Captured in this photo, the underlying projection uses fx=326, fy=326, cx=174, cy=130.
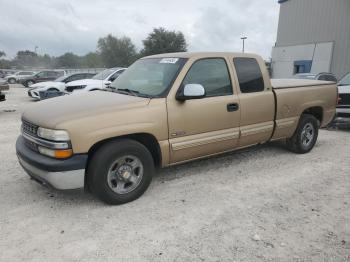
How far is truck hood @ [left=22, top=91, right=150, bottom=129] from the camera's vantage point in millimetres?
3627

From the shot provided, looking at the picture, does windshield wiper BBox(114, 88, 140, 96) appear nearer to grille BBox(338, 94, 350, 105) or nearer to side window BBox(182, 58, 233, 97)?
side window BBox(182, 58, 233, 97)

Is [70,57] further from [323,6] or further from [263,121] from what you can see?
[263,121]

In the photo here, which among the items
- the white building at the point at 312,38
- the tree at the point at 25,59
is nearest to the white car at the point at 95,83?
the white building at the point at 312,38

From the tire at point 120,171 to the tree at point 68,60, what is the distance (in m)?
89.2

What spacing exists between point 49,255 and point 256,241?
196 cm

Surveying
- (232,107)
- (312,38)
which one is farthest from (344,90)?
(312,38)

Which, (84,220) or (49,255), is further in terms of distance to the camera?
(84,220)

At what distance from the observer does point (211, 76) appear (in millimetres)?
4637

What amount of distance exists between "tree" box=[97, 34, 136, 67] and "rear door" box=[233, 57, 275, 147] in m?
75.0

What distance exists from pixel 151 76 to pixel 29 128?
5.74 ft

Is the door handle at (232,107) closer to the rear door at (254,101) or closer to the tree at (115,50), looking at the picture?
the rear door at (254,101)

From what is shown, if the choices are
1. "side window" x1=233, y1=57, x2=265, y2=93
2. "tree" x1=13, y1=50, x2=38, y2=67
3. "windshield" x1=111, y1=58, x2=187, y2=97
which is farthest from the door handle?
"tree" x1=13, y1=50, x2=38, y2=67

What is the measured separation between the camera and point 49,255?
117 inches

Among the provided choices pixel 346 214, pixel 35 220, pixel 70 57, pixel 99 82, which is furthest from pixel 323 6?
pixel 70 57
